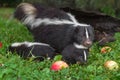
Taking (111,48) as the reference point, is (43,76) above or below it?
above

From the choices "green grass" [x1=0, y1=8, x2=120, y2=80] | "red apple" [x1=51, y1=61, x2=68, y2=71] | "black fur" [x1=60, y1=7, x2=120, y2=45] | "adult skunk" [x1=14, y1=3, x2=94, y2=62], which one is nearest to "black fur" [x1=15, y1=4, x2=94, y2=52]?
"adult skunk" [x1=14, y1=3, x2=94, y2=62]

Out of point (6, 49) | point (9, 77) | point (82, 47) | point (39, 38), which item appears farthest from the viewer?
point (39, 38)

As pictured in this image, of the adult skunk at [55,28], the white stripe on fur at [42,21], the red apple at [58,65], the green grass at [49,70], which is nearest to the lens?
the green grass at [49,70]

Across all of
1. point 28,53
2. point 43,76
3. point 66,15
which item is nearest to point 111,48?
point 66,15

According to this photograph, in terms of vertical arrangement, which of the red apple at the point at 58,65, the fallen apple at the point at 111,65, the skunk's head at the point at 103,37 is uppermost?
the red apple at the point at 58,65

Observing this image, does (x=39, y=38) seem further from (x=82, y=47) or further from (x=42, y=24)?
(x=82, y=47)

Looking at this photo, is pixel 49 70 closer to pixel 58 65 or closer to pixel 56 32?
pixel 58 65

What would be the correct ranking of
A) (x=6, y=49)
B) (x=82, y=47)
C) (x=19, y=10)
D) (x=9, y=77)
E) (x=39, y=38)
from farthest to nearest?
(x=19, y=10) → (x=39, y=38) → (x=6, y=49) → (x=82, y=47) → (x=9, y=77)

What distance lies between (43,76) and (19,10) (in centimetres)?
320

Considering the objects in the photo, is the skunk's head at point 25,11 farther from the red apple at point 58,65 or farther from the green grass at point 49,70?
the red apple at point 58,65

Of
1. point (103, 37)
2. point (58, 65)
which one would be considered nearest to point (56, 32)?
point (103, 37)

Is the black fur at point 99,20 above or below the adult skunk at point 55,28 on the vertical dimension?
below

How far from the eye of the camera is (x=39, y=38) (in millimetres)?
7430

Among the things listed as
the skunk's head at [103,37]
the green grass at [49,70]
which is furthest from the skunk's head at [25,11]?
the skunk's head at [103,37]
